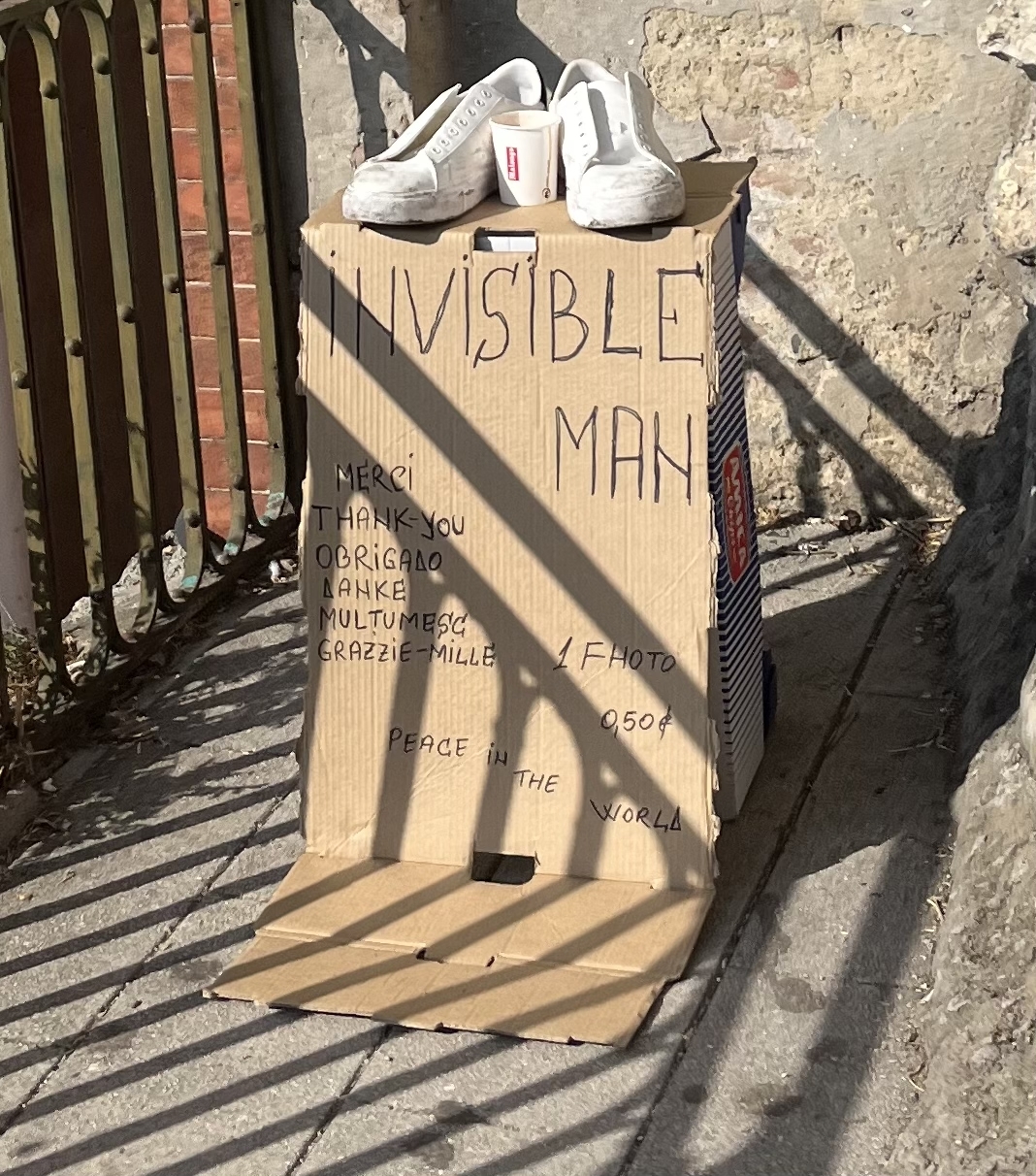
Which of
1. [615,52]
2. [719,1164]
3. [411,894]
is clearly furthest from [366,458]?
[615,52]

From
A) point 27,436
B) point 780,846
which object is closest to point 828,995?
point 780,846

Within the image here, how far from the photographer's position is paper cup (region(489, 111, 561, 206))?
9.91ft

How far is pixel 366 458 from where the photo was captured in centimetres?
313

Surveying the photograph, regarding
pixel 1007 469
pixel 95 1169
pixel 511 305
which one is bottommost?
pixel 95 1169

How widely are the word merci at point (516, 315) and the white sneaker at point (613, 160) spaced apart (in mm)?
106

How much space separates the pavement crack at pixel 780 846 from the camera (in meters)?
2.69

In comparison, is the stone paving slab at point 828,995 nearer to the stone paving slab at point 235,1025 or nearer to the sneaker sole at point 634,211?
the stone paving slab at point 235,1025

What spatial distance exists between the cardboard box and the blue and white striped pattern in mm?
13

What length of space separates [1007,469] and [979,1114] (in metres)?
2.06

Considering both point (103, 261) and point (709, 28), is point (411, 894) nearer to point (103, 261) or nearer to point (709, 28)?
point (103, 261)

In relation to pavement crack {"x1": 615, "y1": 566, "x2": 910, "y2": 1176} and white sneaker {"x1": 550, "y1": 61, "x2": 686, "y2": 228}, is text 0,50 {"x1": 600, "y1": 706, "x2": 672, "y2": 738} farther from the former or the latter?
white sneaker {"x1": 550, "y1": 61, "x2": 686, "y2": 228}

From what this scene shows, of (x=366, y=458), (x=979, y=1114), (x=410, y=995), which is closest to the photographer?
(x=979, y=1114)

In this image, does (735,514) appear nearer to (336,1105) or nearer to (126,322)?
(336,1105)

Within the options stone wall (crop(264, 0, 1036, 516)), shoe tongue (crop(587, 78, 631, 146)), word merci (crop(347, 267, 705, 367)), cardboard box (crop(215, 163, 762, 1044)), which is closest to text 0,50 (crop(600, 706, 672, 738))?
cardboard box (crop(215, 163, 762, 1044))
